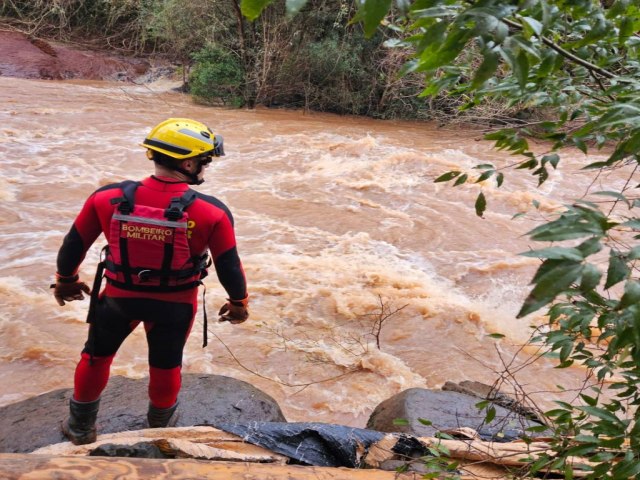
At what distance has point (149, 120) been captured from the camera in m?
12.4

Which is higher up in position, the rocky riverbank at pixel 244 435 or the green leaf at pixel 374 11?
the green leaf at pixel 374 11

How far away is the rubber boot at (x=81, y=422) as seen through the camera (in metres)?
2.76

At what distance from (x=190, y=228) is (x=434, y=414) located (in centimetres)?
168

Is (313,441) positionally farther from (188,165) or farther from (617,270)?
(617,270)

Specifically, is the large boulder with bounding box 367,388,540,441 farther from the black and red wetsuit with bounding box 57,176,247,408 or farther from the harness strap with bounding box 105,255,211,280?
the harness strap with bounding box 105,255,211,280

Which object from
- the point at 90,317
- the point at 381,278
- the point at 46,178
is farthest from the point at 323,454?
Result: the point at 46,178

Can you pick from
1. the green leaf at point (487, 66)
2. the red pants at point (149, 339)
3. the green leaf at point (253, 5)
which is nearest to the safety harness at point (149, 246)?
the red pants at point (149, 339)

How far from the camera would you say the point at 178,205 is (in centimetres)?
248

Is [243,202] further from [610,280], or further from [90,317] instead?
[610,280]

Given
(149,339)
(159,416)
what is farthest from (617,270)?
(159,416)

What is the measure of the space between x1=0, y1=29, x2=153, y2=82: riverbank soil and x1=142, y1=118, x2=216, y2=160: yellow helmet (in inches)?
627

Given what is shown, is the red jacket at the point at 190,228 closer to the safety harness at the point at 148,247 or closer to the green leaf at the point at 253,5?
the safety harness at the point at 148,247

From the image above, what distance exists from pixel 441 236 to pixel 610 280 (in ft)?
22.7

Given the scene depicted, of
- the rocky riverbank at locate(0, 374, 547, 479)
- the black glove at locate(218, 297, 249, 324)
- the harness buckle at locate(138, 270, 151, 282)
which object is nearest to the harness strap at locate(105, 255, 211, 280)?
the harness buckle at locate(138, 270, 151, 282)
